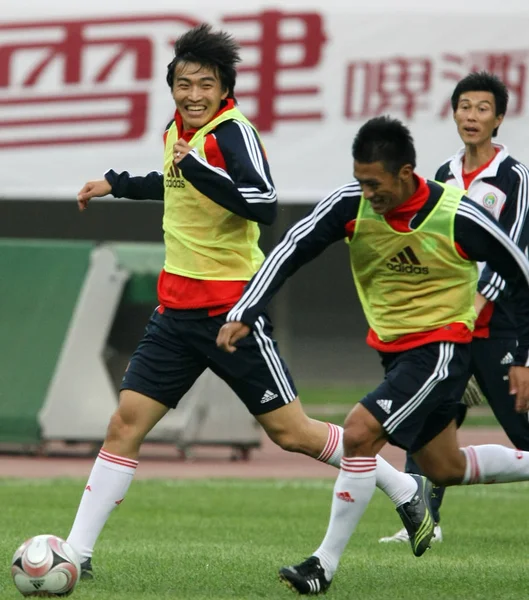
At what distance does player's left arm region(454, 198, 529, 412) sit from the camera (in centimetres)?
651

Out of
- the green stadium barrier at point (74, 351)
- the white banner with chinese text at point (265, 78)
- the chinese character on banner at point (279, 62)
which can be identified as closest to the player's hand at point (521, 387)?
the green stadium barrier at point (74, 351)

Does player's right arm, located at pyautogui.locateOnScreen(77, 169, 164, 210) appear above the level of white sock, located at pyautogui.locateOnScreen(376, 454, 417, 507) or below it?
above

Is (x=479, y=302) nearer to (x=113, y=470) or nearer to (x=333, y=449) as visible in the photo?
(x=333, y=449)

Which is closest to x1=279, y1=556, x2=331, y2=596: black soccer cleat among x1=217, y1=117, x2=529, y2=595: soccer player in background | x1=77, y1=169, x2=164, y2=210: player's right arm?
x1=217, y1=117, x2=529, y2=595: soccer player in background

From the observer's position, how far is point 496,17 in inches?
869

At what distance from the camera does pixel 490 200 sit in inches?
333

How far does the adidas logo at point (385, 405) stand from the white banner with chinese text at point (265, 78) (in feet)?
50.4

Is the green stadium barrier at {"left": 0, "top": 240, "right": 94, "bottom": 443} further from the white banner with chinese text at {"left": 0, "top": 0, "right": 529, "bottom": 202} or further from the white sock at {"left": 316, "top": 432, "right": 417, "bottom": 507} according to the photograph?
the white sock at {"left": 316, "top": 432, "right": 417, "bottom": 507}

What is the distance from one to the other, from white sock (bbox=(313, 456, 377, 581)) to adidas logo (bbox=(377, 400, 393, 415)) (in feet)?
0.76

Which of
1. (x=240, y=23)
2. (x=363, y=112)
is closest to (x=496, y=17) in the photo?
(x=363, y=112)

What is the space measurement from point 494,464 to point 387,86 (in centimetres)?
1458

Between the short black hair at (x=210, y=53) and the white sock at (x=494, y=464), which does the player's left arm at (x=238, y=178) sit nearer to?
the short black hair at (x=210, y=53)

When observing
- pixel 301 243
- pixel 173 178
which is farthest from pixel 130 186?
pixel 301 243

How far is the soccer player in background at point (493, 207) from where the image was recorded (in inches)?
330
